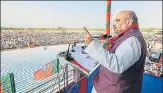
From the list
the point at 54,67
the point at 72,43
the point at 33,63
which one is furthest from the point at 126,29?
the point at 33,63

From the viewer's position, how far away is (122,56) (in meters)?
0.74

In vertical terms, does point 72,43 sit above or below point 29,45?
above

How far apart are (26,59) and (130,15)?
9.46 metres

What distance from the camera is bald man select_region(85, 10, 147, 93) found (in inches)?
28.9

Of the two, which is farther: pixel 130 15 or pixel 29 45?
pixel 29 45

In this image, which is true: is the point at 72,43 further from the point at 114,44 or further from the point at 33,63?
the point at 33,63

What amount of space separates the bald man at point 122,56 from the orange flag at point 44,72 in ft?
5.25

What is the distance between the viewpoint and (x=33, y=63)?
900 centimetres

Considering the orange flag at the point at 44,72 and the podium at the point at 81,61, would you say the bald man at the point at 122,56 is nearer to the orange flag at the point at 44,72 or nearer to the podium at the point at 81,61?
the podium at the point at 81,61

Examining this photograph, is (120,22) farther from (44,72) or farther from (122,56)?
(44,72)

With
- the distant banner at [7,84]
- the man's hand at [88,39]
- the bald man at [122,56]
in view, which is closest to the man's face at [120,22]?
the bald man at [122,56]

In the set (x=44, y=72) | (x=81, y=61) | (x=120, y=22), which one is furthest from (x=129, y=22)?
(x=44, y=72)

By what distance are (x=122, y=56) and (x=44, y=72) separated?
6.41 feet

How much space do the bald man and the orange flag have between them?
5.25 ft
